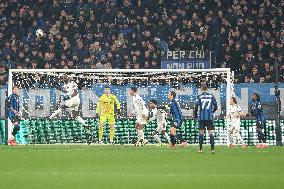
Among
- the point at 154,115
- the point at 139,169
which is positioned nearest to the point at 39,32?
the point at 154,115

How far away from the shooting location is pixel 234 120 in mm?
28609

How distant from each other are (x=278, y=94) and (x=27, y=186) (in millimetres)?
16243

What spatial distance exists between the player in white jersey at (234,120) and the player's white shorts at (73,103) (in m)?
5.01

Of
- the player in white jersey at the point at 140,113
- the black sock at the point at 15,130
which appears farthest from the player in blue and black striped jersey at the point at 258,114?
the black sock at the point at 15,130

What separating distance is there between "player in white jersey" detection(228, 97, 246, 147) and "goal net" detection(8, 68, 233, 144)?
0.68m

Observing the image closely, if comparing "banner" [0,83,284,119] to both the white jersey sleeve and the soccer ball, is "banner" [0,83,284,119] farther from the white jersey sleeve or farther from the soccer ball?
the soccer ball

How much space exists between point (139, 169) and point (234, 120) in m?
11.8

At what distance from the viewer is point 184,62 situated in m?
30.1

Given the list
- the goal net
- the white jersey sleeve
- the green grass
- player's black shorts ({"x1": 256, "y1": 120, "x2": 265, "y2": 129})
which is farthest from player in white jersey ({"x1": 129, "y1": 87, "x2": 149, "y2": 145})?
the green grass

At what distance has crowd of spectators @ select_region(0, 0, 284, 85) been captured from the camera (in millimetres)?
32875

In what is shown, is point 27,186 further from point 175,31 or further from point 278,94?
point 175,31

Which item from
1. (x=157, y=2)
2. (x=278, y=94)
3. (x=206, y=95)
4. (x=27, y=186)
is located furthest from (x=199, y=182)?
(x=157, y=2)

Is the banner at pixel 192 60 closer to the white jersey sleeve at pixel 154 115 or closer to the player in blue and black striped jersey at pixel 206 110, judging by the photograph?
the white jersey sleeve at pixel 154 115

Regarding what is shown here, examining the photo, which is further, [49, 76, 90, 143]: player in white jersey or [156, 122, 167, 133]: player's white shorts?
[49, 76, 90, 143]: player in white jersey
